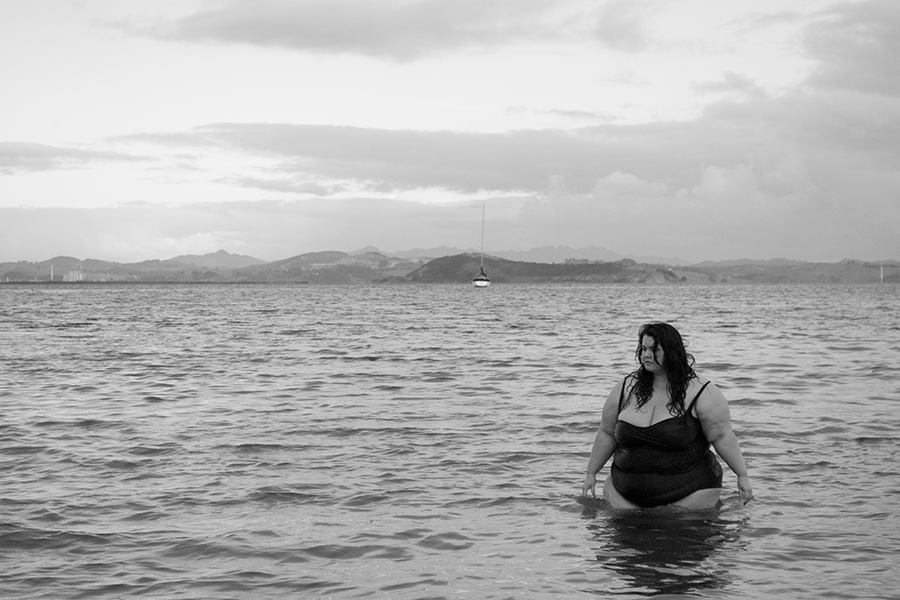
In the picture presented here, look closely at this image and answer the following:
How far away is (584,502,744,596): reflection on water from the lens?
7559mm

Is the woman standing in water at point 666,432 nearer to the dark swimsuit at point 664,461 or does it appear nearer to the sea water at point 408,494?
the dark swimsuit at point 664,461

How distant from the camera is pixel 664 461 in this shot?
8805 millimetres

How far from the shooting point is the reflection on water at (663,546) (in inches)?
298

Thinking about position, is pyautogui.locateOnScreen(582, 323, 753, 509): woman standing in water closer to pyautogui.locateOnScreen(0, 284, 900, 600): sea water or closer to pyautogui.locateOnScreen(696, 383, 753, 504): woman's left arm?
pyautogui.locateOnScreen(696, 383, 753, 504): woman's left arm

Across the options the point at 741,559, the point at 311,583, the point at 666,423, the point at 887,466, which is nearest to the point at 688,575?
the point at 741,559

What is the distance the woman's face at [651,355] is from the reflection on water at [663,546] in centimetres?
150

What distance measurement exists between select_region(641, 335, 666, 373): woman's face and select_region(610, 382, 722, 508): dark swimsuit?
44cm

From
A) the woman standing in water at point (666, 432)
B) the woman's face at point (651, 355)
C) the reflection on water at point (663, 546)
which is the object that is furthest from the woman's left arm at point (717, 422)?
the reflection on water at point (663, 546)

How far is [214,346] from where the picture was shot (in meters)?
37.7

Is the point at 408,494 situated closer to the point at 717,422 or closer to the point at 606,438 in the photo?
the point at 606,438

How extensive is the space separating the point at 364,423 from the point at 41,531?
7.55 meters

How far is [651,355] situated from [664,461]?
→ 105 centimetres

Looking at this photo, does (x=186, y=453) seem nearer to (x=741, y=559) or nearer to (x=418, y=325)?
(x=741, y=559)

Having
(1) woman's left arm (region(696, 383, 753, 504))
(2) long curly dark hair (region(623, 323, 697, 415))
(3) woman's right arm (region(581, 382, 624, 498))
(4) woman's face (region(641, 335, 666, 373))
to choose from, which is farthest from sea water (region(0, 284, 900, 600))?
(4) woman's face (region(641, 335, 666, 373))
